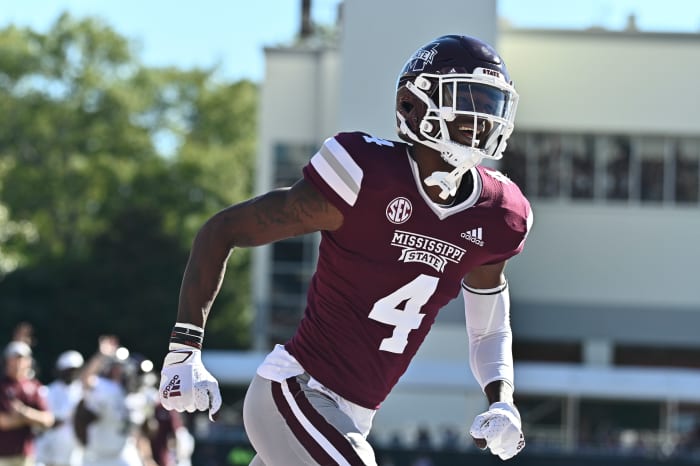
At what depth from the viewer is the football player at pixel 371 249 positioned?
4.62 metres

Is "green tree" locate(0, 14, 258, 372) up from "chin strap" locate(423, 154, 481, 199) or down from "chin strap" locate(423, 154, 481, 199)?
down

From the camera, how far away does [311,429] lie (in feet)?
15.1

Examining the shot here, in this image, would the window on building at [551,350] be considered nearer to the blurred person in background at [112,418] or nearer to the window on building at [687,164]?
the window on building at [687,164]

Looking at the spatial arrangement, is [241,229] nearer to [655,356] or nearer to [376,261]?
[376,261]

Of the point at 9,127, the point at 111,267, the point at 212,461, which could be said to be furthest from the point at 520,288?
the point at 9,127

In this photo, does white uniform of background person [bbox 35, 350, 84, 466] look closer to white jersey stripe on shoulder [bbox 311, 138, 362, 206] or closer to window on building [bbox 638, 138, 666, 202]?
white jersey stripe on shoulder [bbox 311, 138, 362, 206]

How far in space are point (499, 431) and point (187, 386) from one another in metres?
1.03

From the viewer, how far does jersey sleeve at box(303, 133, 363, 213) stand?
15.1 ft

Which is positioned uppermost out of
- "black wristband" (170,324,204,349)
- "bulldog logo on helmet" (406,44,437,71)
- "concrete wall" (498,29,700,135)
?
"bulldog logo on helmet" (406,44,437,71)

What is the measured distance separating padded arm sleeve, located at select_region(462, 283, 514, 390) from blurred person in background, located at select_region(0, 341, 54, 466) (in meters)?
8.51

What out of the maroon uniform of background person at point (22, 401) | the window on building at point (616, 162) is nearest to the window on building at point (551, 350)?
the window on building at point (616, 162)

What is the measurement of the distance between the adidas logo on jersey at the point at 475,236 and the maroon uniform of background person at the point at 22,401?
902cm

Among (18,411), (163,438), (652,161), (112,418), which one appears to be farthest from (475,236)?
(652,161)

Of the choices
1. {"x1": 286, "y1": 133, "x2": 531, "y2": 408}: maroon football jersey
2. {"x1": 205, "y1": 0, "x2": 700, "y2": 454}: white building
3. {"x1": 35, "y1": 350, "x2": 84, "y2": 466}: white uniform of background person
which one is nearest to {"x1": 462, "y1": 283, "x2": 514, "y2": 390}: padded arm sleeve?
{"x1": 286, "y1": 133, "x2": 531, "y2": 408}: maroon football jersey
